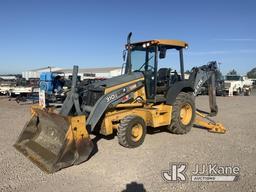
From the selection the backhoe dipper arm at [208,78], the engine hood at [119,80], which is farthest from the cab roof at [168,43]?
the backhoe dipper arm at [208,78]

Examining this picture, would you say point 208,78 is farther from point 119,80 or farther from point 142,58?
point 119,80

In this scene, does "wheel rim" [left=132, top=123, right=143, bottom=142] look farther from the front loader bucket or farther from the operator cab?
the front loader bucket

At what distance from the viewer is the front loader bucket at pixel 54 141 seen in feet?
17.5

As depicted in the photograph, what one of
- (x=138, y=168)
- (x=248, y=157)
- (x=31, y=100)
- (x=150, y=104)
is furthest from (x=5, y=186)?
(x=31, y=100)

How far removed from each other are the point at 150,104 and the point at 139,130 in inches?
44.6

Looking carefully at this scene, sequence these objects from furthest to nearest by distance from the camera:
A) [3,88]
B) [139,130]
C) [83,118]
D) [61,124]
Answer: [3,88], [139,130], [61,124], [83,118]

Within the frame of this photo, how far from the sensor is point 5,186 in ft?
15.6

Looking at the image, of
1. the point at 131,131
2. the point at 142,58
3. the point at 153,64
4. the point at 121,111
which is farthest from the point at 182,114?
the point at 131,131

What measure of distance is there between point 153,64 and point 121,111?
1.70 metres

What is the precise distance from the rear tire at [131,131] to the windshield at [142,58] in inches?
69.8

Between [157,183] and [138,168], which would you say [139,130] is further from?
[157,183]

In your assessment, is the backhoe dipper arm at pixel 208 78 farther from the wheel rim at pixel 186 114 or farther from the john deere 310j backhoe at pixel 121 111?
the wheel rim at pixel 186 114

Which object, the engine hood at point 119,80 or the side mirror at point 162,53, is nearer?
the engine hood at point 119,80

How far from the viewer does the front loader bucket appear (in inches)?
209
